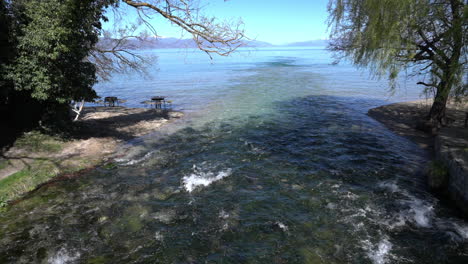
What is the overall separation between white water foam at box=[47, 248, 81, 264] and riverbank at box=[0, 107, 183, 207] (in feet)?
15.2

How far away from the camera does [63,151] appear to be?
14859mm

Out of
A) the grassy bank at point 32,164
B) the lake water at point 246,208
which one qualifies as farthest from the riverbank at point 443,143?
the grassy bank at point 32,164

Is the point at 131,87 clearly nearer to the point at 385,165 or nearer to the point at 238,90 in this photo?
the point at 238,90

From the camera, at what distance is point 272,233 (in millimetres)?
8367

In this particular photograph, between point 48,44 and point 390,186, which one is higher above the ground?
point 48,44

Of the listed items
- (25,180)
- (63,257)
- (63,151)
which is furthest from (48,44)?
(63,257)

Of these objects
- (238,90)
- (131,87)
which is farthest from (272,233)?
(131,87)

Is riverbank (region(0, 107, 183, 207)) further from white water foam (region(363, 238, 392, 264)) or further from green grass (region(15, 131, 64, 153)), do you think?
white water foam (region(363, 238, 392, 264))

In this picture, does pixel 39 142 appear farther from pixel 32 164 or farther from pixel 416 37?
pixel 416 37

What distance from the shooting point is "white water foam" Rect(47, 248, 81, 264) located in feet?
24.1

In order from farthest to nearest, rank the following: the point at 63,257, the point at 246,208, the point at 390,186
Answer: the point at 390,186, the point at 246,208, the point at 63,257

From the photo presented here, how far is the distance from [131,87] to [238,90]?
805 inches

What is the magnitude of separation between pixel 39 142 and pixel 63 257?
34.7 ft

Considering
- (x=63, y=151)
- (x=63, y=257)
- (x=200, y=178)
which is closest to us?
(x=63, y=257)
